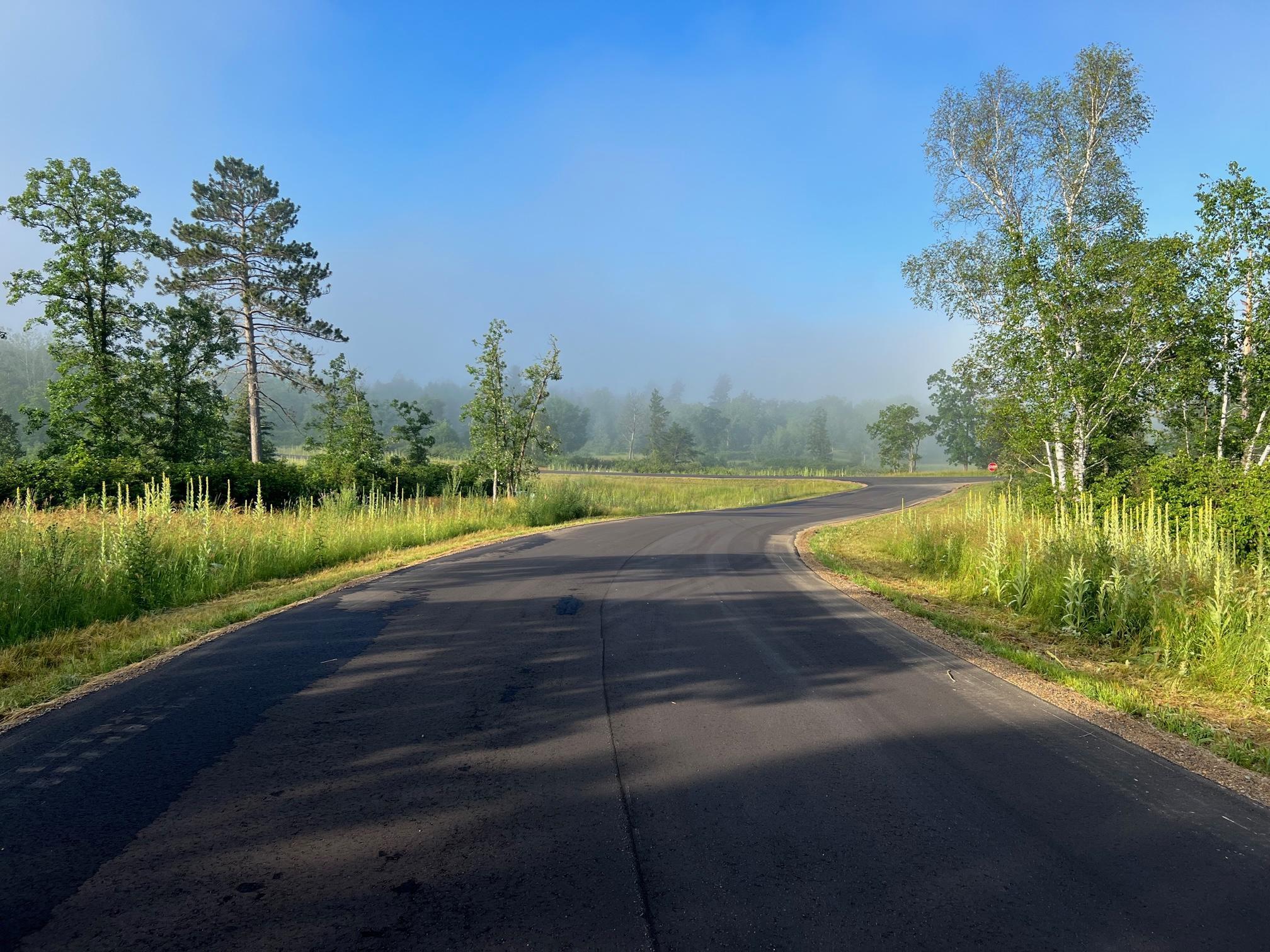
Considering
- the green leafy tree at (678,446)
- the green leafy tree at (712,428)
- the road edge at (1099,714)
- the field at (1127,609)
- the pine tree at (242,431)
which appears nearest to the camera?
the road edge at (1099,714)

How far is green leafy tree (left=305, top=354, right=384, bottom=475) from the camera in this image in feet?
83.5

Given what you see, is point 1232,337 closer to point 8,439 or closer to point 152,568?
point 152,568

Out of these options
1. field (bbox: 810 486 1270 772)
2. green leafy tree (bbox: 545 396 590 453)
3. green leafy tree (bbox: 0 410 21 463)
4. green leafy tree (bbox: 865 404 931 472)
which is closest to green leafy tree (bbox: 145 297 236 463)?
green leafy tree (bbox: 0 410 21 463)

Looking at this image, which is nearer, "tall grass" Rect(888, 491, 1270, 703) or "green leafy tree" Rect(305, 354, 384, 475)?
"tall grass" Rect(888, 491, 1270, 703)

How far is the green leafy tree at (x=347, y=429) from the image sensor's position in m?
25.5

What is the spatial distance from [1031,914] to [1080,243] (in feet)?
52.9

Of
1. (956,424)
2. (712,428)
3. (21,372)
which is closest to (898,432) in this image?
(956,424)

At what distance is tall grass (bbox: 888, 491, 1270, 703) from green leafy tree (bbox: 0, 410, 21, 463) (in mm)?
35383

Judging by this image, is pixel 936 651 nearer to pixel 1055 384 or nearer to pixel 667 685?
pixel 667 685

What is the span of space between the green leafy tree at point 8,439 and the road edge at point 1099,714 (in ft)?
114

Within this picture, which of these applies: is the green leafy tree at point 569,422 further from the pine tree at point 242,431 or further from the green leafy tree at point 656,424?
the pine tree at point 242,431

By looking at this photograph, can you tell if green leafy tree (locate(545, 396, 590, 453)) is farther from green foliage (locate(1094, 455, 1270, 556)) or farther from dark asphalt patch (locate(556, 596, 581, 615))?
dark asphalt patch (locate(556, 596, 581, 615))

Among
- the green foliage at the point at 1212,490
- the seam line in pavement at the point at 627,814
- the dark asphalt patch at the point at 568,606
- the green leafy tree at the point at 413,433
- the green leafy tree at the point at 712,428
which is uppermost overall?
the green leafy tree at the point at 712,428

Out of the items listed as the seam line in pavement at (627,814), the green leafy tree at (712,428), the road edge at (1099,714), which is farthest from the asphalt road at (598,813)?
the green leafy tree at (712,428)
